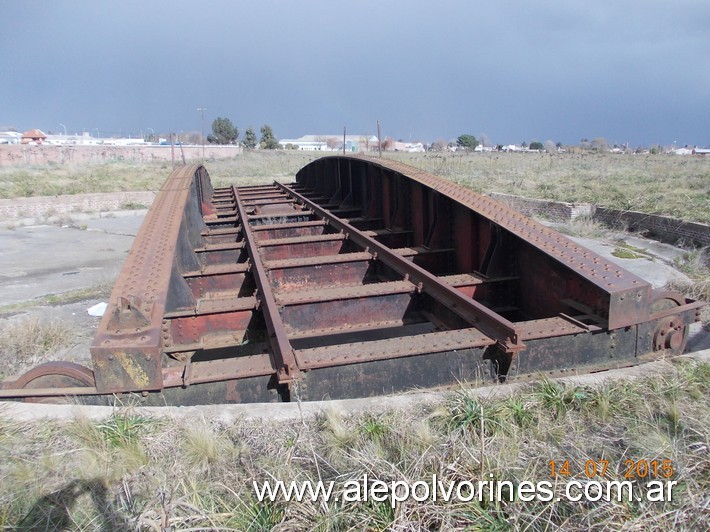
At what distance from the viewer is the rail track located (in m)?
3.26

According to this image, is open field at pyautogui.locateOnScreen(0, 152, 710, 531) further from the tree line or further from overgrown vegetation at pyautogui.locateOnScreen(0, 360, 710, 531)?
the tree line

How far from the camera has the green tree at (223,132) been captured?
116562 mm

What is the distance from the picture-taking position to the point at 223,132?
11725 cm

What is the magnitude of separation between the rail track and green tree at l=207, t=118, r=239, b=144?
115m

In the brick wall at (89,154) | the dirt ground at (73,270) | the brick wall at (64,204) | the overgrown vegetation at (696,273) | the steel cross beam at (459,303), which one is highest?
the brick wall at (89,154)

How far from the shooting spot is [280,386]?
328cm

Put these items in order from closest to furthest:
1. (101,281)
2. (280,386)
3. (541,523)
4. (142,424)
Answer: (541,523)
(142,424)
(280,386)
(101,281)

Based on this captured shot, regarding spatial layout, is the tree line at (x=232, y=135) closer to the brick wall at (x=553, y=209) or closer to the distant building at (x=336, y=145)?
the distant building at (x=336, y=145)

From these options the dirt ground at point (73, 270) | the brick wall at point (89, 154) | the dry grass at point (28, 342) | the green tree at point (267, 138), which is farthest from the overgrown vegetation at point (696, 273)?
the green tree at point (267, 138)

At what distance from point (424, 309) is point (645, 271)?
4.38 m

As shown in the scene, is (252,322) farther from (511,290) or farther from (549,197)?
(549,197)

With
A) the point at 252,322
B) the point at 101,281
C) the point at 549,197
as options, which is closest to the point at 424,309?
the point at 252,322

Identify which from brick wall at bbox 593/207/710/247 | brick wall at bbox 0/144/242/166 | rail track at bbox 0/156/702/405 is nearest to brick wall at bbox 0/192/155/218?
rail track at bbox 0/156/702/405

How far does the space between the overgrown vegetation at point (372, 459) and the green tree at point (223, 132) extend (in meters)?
119
